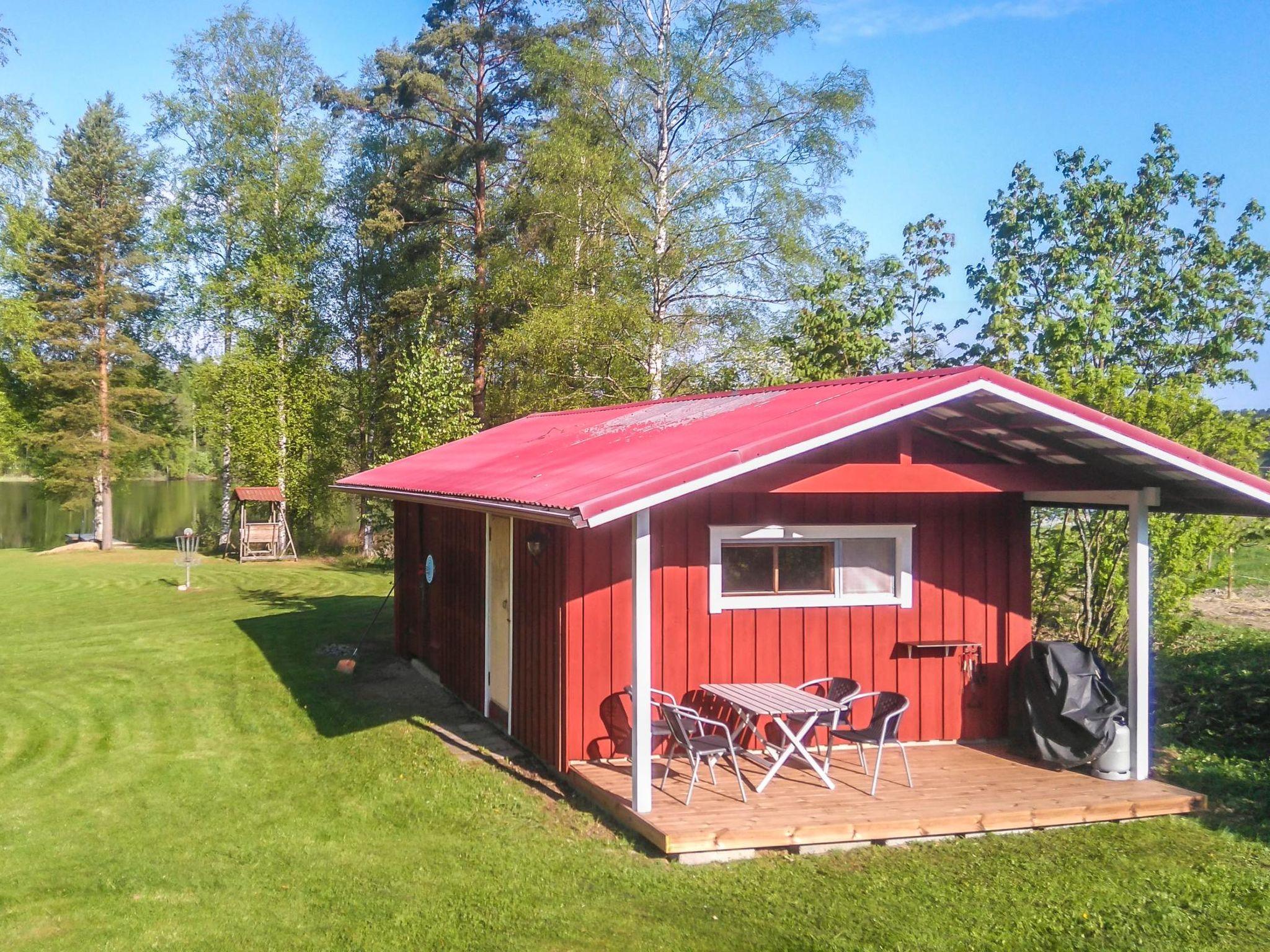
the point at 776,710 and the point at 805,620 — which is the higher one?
the point at 805,620

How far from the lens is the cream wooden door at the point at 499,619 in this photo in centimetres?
860

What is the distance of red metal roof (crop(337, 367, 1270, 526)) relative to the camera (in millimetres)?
5863

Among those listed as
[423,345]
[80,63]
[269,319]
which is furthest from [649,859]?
[269,319]

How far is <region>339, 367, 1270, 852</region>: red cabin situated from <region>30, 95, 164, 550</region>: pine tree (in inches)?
824

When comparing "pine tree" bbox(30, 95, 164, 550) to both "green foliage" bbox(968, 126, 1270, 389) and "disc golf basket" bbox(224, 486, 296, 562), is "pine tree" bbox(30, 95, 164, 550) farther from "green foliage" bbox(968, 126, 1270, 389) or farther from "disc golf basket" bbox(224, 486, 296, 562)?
"green foliage" bbox(968, 126, 1270, 389)

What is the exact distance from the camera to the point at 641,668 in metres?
6.10

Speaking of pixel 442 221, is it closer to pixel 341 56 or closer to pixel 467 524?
pixel 341 56

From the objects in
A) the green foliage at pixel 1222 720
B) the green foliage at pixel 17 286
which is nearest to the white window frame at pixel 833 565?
the green foliage at pixel 1222 720

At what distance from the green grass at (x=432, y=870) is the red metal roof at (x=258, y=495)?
46.1 ft

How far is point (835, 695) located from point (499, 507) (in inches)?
106

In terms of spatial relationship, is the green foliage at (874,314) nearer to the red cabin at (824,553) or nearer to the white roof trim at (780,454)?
the red cabin at (824,553)

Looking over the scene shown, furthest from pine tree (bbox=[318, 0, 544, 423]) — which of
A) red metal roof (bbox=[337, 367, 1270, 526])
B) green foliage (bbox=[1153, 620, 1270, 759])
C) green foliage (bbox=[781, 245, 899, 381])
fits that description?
green foliage (bbox=[1153, 620, 1270, 759])

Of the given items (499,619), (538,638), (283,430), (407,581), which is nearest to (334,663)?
(407,581)

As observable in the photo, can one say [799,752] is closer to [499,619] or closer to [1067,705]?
[1067,705]
